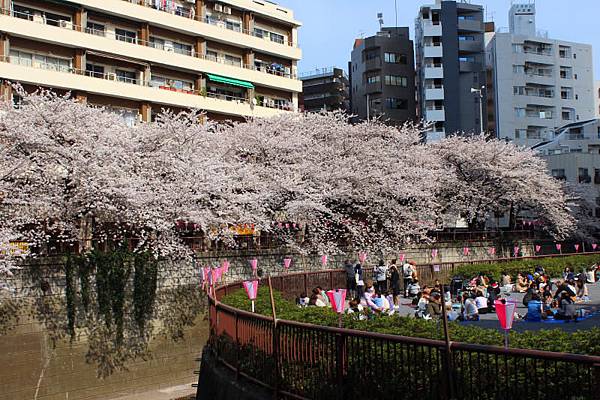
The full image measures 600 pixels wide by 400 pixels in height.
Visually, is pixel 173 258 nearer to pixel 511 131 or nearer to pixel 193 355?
pixel 193 355

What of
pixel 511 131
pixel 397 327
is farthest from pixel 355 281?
pixel 511 131

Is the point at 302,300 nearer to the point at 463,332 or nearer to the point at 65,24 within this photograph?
the point at 463,332

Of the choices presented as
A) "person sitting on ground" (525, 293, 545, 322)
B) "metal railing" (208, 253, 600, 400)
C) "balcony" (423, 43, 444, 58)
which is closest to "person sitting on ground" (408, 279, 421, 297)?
"person sitting on ground" (525, 293, 545, 322)

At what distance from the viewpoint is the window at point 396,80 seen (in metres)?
74.4

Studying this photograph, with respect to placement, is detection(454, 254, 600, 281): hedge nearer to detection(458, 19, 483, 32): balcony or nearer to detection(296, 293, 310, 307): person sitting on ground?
detection(296, 293, 310, 307): person sitting on ground

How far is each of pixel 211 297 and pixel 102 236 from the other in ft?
39.7

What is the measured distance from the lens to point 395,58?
75250 millimetres

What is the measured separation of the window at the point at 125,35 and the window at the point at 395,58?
39732 millimetres

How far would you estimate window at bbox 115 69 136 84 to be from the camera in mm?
40281

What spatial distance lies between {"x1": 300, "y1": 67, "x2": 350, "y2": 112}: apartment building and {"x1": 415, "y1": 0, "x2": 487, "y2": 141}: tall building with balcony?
18.6 meters

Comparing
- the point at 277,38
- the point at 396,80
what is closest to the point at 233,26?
the point at 277,38

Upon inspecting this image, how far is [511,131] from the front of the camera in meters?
71.4

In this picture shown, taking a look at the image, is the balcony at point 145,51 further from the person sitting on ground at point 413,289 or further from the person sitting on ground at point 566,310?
the person sitting on ground at point 566,310

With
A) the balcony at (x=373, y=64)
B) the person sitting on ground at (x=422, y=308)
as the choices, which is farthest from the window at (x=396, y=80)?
the person sitting on ground at (x=422, y=308)
